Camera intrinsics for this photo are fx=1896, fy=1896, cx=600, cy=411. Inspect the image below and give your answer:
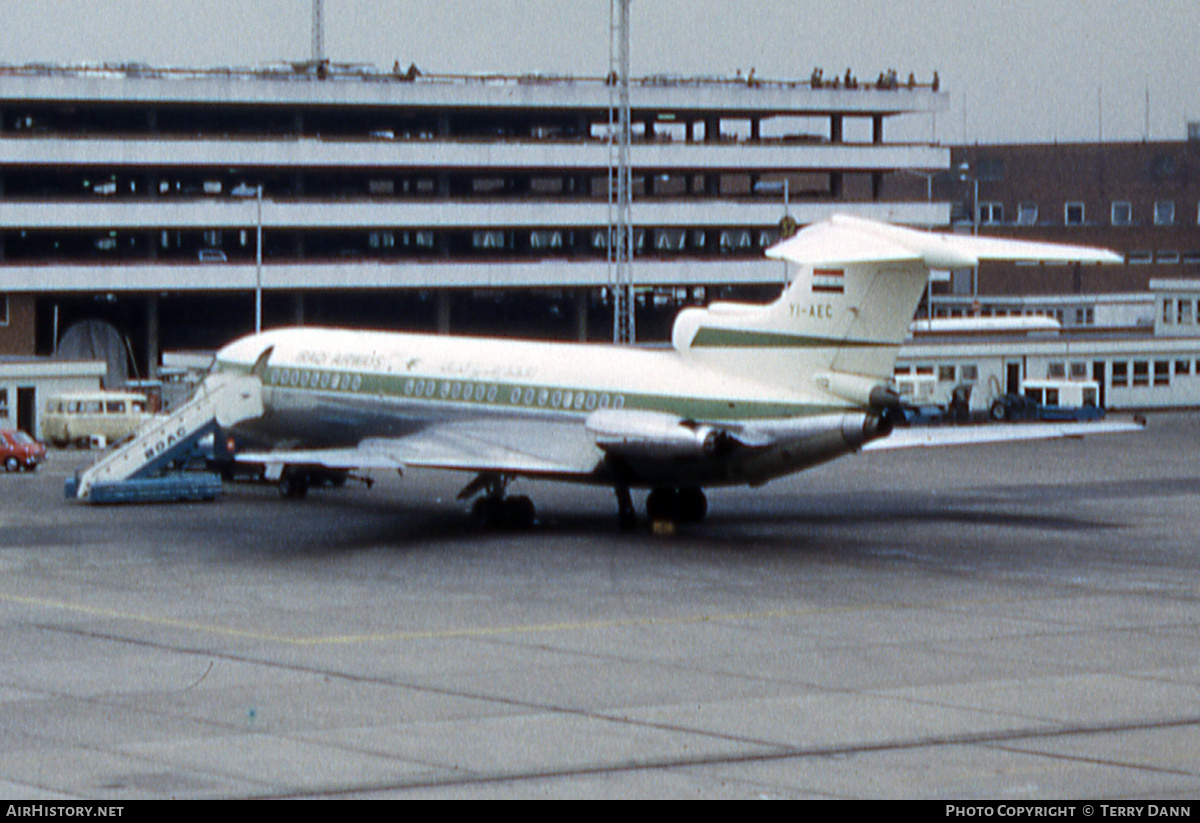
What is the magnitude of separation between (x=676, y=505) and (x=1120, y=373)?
5662 centimetres

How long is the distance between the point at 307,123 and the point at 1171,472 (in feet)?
203

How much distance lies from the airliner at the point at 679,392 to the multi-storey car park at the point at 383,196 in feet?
174

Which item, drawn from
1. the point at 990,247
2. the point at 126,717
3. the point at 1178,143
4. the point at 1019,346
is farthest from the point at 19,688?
the point at 1178,143

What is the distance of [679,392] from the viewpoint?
40375mm

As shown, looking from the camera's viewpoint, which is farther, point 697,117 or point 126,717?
point 697,117

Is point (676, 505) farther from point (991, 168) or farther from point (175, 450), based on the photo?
point (991, 168)

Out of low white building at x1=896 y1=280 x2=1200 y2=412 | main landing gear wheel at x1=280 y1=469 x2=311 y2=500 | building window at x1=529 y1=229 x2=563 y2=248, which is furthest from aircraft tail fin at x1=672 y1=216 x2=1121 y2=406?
building window at x1=529 y1=229 x2=563 y2=248

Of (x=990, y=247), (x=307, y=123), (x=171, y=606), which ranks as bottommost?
(x=171, y=606)

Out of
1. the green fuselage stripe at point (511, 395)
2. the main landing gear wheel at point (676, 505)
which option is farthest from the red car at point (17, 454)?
the main landing gear wheel at point (676, 505)

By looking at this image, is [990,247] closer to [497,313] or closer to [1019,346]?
[1019,346]

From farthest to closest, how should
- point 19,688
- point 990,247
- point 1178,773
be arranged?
point 990,247 < point 19,688 < point 1178,773

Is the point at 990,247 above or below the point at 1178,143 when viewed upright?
below

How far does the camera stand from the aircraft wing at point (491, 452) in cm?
4131

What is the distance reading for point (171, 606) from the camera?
32.1 m
